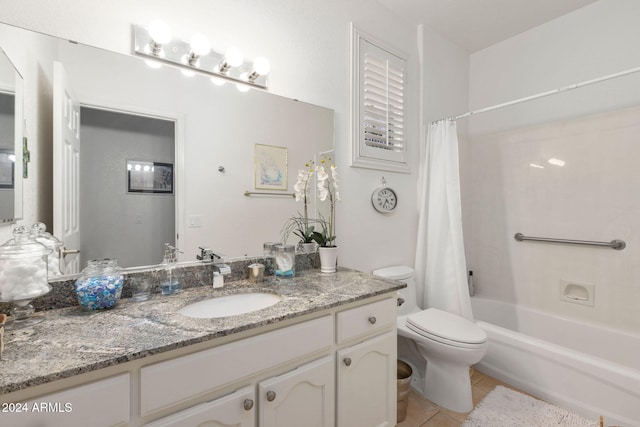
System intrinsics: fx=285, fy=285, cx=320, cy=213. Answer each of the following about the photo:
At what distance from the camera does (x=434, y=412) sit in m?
1.69

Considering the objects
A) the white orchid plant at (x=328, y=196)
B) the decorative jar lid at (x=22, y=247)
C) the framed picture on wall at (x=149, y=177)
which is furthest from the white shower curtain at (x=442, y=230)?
the decorative jar lid at (x=22, y=247)

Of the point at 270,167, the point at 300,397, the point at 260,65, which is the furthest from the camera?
the point at 270,167

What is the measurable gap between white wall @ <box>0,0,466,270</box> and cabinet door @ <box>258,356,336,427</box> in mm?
868

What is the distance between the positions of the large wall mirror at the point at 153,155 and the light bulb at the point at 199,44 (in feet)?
0.36

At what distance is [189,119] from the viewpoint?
52.4 inches

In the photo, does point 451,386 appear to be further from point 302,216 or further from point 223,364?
point 223,364

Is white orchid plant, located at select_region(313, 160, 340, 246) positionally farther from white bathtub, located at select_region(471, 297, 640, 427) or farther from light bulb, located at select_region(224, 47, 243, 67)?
white bathtub, located at select_region(471, 297, 640, 427)

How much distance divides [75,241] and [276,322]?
0.86 m

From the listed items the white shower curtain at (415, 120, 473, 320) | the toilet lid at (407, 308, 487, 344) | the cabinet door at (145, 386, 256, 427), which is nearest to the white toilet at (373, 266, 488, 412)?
the toilet lid at (407, 308, 487, 344)

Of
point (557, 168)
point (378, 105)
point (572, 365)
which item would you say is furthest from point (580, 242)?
point (378, 105)

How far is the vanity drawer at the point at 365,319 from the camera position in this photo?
1.17 m

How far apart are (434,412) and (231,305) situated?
1.39 m

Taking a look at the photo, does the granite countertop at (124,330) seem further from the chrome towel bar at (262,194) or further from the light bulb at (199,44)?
the light bulb at (199,44)

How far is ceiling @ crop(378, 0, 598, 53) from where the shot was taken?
210 centimetres
